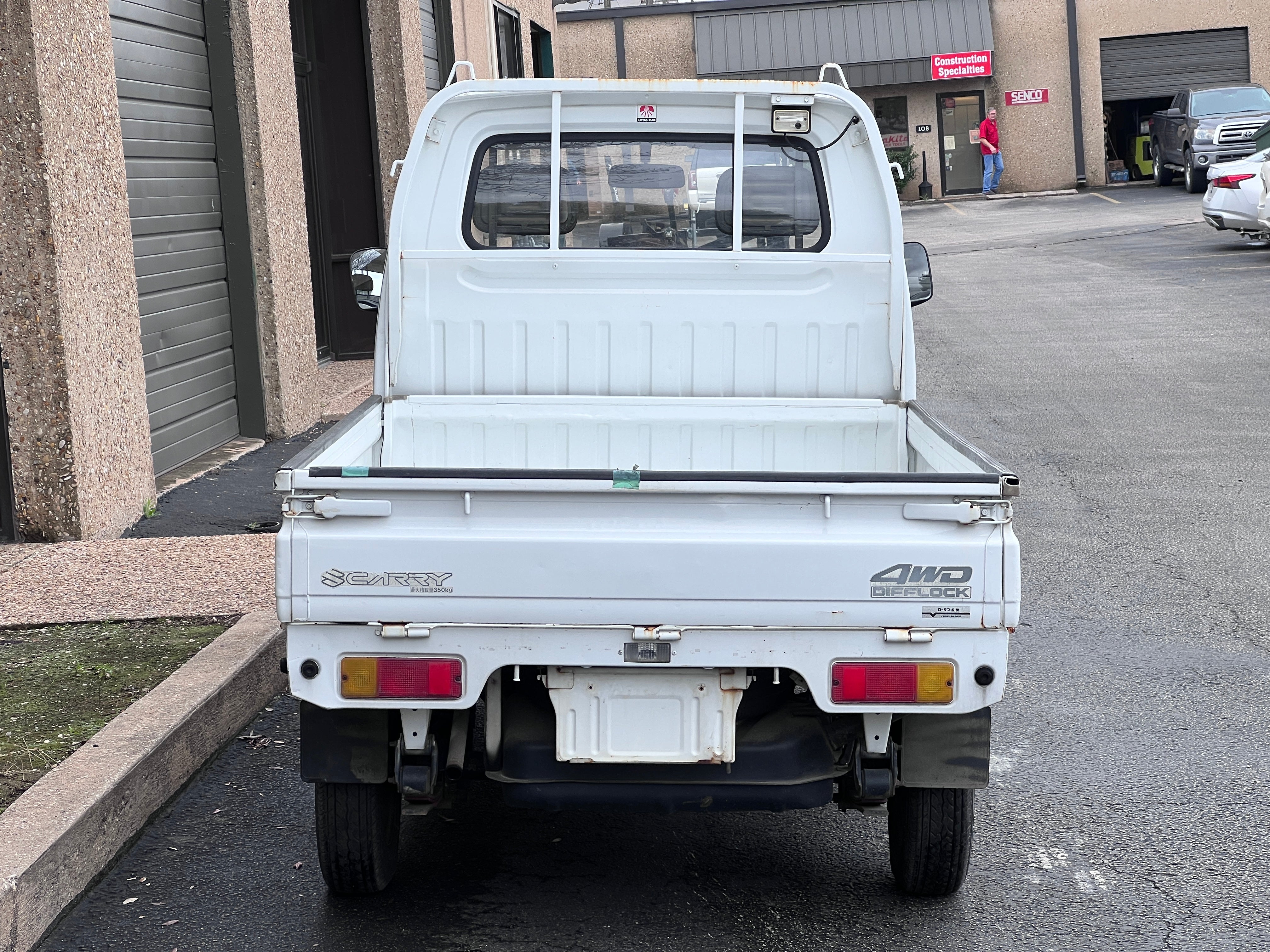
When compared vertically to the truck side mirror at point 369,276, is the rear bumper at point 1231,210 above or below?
above

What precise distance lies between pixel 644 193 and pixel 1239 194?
17.3m

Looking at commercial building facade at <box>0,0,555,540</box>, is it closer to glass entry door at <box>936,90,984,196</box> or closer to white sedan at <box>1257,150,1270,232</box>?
white sedan at <box>1257,150,1270,232</box>

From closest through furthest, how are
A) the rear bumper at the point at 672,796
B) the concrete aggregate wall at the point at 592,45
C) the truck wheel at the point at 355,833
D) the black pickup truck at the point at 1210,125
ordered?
the rear bumper at the point at 672,796, the truck wheel at the point at 355,833, the black pickup truck at the point at 1210,125, the concrete aggregate wall at the point at 592,45

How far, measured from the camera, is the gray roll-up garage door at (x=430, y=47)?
1744cm

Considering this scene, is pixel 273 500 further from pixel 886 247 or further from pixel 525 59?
pixel 525 59

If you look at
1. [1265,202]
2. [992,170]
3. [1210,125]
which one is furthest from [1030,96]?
[1265,202]

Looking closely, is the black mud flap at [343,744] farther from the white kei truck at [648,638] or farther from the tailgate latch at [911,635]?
the tailgate latch at [911,635]

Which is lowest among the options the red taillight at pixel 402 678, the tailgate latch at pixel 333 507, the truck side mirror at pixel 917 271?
the red taillight at pixel 402 678

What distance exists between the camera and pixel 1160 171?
34156 mm

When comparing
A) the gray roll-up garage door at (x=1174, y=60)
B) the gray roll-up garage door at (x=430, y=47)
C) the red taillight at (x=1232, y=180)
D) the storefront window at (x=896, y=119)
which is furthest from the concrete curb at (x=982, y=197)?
the gray roll-up garage door at (x=430, y=47)

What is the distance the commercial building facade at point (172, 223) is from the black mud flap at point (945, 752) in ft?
17.5

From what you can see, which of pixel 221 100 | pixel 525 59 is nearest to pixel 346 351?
pixel 221 100

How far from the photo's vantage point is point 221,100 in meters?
10.6

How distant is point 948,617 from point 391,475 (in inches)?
53.4
